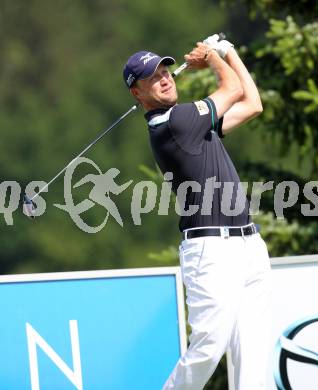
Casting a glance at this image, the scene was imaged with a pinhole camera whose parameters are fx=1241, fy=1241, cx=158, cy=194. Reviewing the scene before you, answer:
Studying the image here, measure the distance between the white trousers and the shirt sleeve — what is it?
39 centimetres

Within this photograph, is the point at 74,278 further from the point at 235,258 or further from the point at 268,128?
the point at 268,128

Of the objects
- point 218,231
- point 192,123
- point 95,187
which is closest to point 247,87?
point 192,123

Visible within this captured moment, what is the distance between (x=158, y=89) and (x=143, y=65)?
0.12 meters

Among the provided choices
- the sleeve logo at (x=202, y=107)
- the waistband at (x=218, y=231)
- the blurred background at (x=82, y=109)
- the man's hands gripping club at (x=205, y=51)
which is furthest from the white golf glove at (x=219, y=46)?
the blurred background at (x=82, y=109)

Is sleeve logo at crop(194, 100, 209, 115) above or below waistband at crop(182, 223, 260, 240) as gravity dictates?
above

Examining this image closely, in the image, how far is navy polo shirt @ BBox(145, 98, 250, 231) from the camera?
5047 mm

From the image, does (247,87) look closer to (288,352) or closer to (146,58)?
(146,58)

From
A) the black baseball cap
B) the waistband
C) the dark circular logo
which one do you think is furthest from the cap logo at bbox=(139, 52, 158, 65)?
the dark circular logo

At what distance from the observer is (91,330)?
5.73 metres

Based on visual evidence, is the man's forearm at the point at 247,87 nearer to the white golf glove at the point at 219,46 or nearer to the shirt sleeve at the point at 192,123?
the white golf glove at the point at 219,46

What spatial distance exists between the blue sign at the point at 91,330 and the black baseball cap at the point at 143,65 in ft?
3.23

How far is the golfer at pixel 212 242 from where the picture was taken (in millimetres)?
5004

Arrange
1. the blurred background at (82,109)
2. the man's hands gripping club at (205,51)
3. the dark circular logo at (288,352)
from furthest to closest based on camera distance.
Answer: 1. the blurred background at (82,109)
2. the dark circular logo at (288,352)
3. the man's hands gripping club at (205,51)

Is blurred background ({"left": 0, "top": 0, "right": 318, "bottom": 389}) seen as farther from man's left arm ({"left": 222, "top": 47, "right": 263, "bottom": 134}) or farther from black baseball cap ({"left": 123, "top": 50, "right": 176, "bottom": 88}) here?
black baseball cap ({"left": 123, "top": 50, "right": 176, "bottom": 88})
